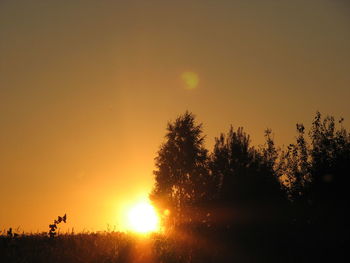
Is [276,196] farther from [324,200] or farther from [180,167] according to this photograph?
[180,167]

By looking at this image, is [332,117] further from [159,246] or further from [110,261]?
[110,261]

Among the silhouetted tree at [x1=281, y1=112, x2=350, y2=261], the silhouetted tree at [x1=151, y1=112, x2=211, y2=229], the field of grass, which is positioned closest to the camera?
the field of grass

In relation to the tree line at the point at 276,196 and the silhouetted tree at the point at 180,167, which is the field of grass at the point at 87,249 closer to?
the tree line at the point at 276,196

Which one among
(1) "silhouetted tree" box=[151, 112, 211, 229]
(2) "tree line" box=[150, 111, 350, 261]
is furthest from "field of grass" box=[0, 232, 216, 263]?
(1) "silhouetted tree" box=[151, 112, 211, 229]

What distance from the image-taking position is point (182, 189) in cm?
3947

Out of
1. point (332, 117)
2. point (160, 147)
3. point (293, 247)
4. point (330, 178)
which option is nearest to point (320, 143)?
point (332, 117)

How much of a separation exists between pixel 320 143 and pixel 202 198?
10.5 meters

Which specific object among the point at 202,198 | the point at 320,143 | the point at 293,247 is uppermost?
the point at 320,143

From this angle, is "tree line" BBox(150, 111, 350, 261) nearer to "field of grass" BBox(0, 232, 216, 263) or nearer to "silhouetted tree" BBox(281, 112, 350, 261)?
"silhouetted tree" BBox(281, 112, 350, 261)

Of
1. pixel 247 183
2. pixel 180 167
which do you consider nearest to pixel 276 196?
pixel 247 183

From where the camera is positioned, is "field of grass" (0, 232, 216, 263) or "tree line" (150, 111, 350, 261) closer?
→ "field of grass" (0, 232, 216, 263)

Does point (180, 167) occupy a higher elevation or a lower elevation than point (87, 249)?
higher

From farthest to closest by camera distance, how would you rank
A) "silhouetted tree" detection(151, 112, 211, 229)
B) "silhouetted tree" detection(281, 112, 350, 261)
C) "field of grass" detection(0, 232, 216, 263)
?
"silhouetted tree" detection(151, 112, 211, 229) < "silhouetted tree" detection(281, 112, 350, 261) < "field of grass" detection(0, 232, 216, 263)

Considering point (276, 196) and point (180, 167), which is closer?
point (276, 196)
